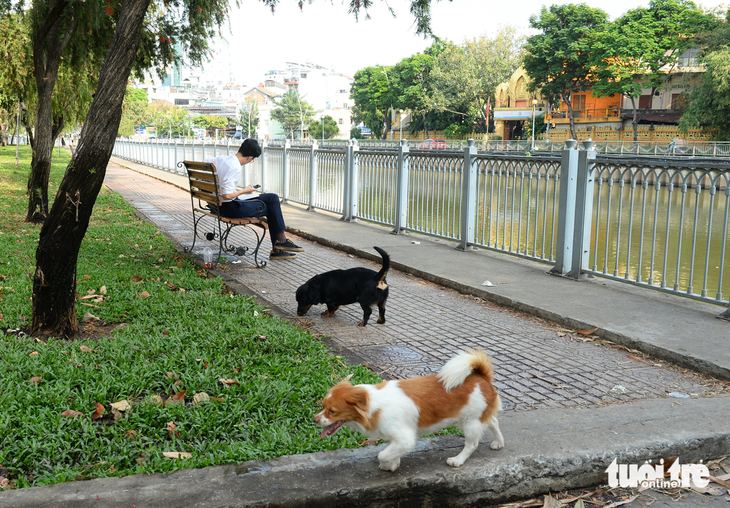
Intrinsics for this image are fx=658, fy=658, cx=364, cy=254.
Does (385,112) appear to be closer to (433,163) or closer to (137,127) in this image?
(137,127)

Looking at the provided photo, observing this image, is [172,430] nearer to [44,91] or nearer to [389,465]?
[389,465]

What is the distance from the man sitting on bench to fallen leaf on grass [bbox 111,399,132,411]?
4.46 m

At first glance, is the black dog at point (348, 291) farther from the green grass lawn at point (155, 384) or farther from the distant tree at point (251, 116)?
the distant tree at point (251, 116)

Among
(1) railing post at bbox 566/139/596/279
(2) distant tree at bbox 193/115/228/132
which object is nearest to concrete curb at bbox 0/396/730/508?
(1) railing post at bbox 566/139/596/279

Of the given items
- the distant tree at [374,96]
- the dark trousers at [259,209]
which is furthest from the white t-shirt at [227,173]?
the distant tree at [374,96]

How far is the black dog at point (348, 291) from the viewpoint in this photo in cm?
544

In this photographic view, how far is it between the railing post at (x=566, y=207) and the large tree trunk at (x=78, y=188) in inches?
180

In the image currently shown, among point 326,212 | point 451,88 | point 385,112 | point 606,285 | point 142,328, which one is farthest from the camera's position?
point 385,112

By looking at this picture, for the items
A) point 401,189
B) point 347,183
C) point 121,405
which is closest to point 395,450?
point 121,405

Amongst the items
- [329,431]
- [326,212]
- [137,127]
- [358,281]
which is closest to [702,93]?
[326,212]

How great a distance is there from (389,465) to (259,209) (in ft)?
18.5

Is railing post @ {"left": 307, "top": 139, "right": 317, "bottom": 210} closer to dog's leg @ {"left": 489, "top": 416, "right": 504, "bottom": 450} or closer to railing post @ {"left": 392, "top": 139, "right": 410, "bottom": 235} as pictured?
railing post @ {"left": 392, "top": 139, "right": 410, "bottom": 235}

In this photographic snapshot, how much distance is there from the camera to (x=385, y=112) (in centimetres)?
10525

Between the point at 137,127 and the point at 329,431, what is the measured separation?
12724 cm
